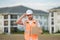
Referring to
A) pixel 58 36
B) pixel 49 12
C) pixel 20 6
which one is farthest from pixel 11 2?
pixel 58 36

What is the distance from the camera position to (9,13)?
590 cm

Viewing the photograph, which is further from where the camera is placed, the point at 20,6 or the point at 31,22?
the point at 20,6

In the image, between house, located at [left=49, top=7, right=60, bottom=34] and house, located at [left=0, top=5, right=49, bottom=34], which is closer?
house, located at [left=0, top=5, right=49, bottom=34]

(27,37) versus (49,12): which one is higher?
(49,12)

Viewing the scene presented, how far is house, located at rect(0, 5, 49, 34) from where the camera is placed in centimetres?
580

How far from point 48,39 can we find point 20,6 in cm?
113

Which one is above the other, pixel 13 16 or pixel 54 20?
pixel 13 16

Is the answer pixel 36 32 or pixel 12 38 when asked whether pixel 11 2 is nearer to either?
pixel 12 38

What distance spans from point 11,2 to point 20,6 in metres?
0.26

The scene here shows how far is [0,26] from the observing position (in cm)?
588

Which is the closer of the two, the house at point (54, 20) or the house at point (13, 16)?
the house at point (13, 16)

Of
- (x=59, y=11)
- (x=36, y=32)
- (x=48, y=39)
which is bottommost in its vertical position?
(x=48, y=39)

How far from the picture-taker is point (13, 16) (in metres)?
5.89

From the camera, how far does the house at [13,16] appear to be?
5801mm
